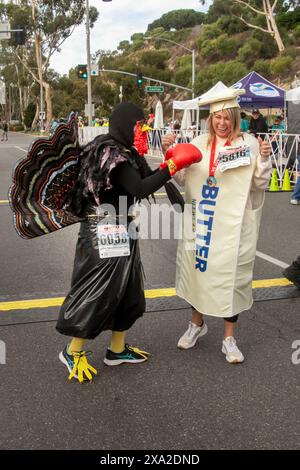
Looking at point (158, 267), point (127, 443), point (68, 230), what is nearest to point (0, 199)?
point (68, 230)

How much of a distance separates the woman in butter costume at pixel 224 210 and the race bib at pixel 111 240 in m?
0.62

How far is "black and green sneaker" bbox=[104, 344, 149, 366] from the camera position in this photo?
140 inches

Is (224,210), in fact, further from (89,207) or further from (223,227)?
(89,207)

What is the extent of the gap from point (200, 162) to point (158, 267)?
8.67 feet

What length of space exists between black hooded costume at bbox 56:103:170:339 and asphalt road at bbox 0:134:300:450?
40cm

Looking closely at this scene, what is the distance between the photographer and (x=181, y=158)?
3.04 m

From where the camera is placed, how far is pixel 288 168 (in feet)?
42.9

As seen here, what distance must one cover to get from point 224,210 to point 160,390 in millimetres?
1200

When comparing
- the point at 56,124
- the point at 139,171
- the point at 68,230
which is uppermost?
the point at 56,124

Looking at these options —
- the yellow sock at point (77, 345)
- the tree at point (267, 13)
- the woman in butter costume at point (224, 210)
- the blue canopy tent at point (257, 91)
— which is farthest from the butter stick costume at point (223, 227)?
the tree at point (267, 13)

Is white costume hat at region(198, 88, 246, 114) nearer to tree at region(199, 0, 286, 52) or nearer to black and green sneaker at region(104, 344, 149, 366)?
black and green sneaker at region(104, 344, 149, 366)

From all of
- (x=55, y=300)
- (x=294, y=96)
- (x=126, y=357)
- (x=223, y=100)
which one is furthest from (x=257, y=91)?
(x=126, y=357)

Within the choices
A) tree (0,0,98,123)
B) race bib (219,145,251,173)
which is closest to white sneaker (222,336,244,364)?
race bib (219,145,251,173)
